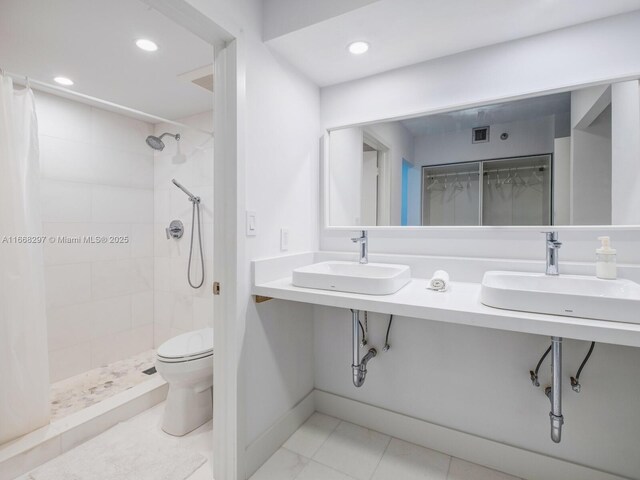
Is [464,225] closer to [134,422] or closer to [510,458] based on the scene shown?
[510,458]

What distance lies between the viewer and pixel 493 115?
5.04 ft

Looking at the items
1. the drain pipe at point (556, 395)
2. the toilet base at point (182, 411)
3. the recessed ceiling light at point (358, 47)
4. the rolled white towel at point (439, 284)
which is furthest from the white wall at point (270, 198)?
the drain pipe at point (556, 395)

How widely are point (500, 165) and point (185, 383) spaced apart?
6.54 ft

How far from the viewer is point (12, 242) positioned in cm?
149

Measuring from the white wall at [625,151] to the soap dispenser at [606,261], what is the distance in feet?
A: 0.59

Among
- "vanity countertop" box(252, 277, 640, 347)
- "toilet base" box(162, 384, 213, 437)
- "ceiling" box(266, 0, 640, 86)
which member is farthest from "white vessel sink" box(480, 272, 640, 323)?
"toilet base" box(162, 384, 213, 437)

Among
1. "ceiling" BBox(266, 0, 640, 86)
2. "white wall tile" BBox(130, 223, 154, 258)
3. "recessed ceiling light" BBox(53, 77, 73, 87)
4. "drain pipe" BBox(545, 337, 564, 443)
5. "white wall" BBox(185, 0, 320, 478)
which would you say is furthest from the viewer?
"white wall tile" BBox(130, 223, 154, 258)

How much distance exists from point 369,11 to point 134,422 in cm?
243

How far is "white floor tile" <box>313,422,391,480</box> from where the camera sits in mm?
1464

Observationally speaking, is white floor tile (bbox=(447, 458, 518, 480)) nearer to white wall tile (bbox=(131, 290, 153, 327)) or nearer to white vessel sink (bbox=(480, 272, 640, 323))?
white vessel sink (bbox=(480, 272, 640, 323))

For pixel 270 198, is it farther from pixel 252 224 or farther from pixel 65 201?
pixel 65 201

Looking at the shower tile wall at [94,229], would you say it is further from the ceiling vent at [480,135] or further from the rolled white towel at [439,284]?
the ceiling vent at [480,135]

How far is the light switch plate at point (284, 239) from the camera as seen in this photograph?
164 centimetres

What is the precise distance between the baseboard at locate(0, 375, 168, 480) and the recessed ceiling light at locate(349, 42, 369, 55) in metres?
2.29
